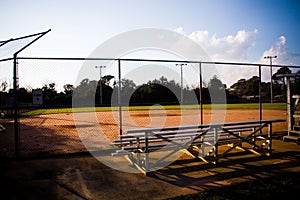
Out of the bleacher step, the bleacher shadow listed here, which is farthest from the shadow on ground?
the bleacher step

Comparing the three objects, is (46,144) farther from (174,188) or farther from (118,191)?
(174,188)

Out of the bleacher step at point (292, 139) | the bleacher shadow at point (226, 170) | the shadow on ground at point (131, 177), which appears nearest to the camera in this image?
the shadow on ground at point (131, 177)

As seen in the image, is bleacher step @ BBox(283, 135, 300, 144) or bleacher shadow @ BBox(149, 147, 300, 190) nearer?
bleacher shadow @ BBox(149, 147, 300, 190)

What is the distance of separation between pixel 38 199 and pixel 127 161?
2605mm

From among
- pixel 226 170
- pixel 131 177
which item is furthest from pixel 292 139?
pixel 131 177

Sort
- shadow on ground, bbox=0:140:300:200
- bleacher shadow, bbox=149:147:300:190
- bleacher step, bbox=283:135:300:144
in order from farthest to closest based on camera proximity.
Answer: bleacher step, bbox=283:135:300:144, bleacher shadow, bbox=149:147:300:190, shadow on ground, bbox=0:140:300:200

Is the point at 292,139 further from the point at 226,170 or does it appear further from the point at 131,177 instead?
the point at 131,177

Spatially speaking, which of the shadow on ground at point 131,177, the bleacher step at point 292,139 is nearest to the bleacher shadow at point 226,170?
the shadow on ground at point 131,177

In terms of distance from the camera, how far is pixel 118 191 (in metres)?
4.39

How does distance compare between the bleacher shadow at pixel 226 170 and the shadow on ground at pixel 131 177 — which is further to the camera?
the bleacher shadow at pixel 226 170

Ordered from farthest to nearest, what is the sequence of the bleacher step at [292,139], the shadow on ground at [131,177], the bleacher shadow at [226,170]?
1. the bleacher step at [292,139]
2. the bleacher shadow at [226,170]
3. the shadow on ground at [131,177]

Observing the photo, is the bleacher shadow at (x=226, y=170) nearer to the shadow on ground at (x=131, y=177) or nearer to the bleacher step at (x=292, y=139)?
the shadow on ground at (x=131, y=177)

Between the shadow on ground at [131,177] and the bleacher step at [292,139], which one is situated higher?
the bleacher step at [292,139]

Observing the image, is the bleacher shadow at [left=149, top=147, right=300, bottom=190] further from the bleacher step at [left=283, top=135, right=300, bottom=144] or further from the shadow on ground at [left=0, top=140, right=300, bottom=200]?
the bleacher step at [left=283, top=135, right=300, bottom=144]
